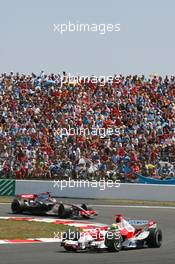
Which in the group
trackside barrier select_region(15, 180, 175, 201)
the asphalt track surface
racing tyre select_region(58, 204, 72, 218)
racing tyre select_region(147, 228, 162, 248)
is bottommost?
the asphalt track surface

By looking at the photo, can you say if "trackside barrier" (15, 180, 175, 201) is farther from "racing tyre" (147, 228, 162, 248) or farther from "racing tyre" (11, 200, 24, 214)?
"racing tyre" (147, 228, 162, 248)

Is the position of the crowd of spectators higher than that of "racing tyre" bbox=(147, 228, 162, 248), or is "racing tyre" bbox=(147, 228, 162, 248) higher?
the crowd of spectators

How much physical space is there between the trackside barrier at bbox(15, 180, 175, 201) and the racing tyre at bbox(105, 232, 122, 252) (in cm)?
1565

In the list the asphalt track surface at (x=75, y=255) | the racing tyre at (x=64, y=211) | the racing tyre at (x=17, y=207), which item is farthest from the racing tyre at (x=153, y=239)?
the racing tyre at (x=17, y=207)

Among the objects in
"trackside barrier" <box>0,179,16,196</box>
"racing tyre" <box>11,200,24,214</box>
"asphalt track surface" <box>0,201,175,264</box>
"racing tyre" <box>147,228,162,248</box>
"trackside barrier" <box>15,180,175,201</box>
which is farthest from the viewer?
"trackside barrier" <box>0,179,16,196</box>

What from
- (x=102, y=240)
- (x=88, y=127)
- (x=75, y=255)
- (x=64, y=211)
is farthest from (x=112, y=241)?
(x=88, y=127)

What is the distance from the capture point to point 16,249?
14.0 meters

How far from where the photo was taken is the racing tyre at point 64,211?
22.0 metres

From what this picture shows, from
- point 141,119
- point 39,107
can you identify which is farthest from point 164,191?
point 39,107

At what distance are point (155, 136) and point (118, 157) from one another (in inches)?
73.3

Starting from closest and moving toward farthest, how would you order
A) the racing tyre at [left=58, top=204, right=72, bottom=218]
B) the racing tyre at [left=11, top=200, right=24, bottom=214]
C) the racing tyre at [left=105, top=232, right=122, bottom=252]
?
the racing tyre at [left=105, top=232, right=122, bottom=252], the racing tyre at [left=58, top=204, right=72, bottom=218], the racing tyre at [left=11, top=200, right=24, bottom=214]

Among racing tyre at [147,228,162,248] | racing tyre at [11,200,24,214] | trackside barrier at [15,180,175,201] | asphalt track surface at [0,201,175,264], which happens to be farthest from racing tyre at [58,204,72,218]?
trackside barrier at [15,180,175,201]

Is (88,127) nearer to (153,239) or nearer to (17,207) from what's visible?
(17,207)

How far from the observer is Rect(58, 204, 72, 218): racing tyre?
22.0m
